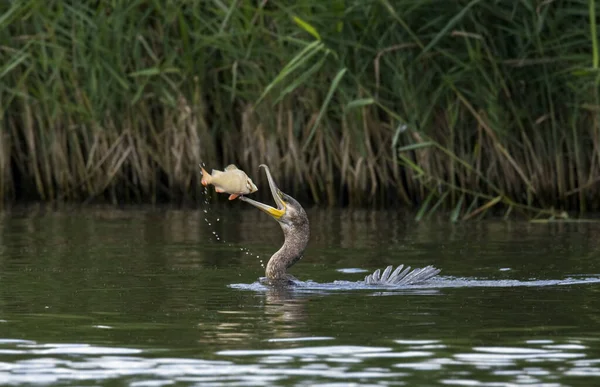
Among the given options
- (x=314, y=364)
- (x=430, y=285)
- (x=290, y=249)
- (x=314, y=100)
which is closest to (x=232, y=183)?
(x=290, y=249)

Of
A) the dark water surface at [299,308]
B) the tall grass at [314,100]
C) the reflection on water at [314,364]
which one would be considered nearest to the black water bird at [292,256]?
the dark water surface at [299,308]

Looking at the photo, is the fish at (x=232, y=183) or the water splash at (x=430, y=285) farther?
the fish at (x=232, y=183)

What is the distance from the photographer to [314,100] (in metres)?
14.8

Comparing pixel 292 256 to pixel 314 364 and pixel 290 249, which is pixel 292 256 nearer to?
pixel 290 249

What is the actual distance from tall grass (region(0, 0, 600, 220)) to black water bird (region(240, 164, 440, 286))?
292 cm

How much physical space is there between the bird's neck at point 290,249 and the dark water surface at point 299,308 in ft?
0.76

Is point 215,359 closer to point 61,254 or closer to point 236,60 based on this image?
point 61,254

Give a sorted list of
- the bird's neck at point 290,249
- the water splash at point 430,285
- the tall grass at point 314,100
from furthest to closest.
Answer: the tall grass at point 314,100 → the bird's neck at point 290,249 → the water splash at point 430,285

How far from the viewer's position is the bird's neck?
32.9 feet

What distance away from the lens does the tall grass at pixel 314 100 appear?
13.3 meters

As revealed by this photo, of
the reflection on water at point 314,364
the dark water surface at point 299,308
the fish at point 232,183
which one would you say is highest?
A: the fish at point 232,183

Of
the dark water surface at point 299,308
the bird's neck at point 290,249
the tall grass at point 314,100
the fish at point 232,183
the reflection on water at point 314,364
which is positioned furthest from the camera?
the tall grass at point 314,100

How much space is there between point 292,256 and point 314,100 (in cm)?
482

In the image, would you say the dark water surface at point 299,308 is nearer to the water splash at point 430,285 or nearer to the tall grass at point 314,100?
the water splash at point 430,285
